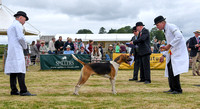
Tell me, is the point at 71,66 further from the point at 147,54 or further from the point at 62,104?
the point at 62,104

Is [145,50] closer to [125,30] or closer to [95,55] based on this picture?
[95,55]

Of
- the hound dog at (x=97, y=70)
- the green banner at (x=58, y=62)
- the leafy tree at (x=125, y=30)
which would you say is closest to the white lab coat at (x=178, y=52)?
the hound dog at (x=97, y=70)

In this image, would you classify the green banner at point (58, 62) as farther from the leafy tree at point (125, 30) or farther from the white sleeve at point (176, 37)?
the leafy tree at point (125, 30)

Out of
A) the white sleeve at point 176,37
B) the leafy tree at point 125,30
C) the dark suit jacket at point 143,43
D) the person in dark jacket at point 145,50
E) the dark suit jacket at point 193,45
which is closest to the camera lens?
the white sleeve at point 176,37

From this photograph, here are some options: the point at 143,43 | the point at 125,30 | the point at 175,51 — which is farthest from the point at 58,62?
the point at 125,30

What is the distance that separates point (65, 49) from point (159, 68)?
8000mm

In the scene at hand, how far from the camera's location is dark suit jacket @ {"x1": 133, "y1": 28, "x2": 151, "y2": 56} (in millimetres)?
8367

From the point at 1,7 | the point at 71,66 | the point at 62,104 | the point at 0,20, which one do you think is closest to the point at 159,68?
the point at 71,66

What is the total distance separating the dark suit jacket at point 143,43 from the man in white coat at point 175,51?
7.17ft

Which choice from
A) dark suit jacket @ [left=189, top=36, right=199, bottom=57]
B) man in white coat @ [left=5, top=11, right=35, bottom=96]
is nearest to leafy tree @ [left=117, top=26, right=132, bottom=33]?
dark suit jacket @ [left=189, top=36, right=199, bottom=57]

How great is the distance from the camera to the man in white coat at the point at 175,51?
229 inches

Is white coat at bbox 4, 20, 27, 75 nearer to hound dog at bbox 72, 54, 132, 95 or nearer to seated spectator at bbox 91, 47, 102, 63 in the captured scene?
hound dog at bbox 72, 54, 132, 95

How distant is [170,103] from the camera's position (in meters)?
4.88

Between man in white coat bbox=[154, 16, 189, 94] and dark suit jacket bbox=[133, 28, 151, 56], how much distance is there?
2.19 metres
